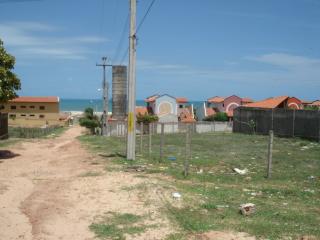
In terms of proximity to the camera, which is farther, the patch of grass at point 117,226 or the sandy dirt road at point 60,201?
the sandy dirt road at point 60,201

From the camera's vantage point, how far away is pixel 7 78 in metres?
17.4

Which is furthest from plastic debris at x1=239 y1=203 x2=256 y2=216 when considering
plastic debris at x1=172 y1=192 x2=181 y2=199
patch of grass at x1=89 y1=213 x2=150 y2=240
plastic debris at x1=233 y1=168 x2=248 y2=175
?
plastic debris at x1=233 y1=168 x2=248 y2=175

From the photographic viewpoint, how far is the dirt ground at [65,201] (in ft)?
25.8

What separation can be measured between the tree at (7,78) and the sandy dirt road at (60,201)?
120 inches

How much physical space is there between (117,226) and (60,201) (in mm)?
2367

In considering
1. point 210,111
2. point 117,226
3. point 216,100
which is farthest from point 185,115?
point 117,226

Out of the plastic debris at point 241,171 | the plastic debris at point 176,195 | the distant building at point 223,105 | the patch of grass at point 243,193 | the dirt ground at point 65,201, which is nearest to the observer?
the dirt ground at point 65,201

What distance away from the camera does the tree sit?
56.5 ft

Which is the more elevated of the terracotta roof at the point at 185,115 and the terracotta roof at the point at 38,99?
the terracotta roof at the point at 38,99

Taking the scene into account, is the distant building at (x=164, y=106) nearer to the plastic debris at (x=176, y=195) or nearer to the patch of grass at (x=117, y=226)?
the plastic debris at (x=176, y=195)

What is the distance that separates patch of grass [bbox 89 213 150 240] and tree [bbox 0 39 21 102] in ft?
33.2

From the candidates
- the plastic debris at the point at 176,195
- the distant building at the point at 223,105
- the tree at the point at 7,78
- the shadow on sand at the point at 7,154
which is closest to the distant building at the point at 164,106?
the distant building at the point at 223,105

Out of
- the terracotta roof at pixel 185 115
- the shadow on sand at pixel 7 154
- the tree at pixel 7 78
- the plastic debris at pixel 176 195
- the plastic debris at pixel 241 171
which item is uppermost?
the tree at pixel 7 78

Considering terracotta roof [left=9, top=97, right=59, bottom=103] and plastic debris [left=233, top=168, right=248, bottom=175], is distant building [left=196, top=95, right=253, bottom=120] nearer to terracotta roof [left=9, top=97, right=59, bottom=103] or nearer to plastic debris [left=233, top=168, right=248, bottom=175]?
terracotta roof [left=9, top=97, right=59, bottom=103]
